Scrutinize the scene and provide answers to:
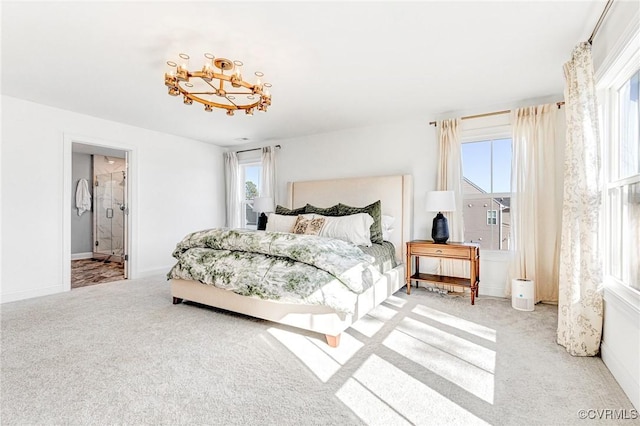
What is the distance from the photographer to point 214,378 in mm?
1877

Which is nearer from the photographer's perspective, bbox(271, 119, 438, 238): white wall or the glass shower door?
bbox(271, 119, 438, 238): white wall

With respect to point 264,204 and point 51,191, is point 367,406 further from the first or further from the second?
point 51,191

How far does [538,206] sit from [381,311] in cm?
→ 218

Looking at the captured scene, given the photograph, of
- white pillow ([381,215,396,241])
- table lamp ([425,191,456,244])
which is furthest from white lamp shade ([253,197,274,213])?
table lamp ([425,191,456,244])

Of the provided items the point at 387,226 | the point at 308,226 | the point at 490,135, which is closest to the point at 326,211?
the point at 308,226

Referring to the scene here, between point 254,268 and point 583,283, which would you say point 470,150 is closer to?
point 583,283

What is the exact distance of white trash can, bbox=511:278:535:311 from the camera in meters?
3.18

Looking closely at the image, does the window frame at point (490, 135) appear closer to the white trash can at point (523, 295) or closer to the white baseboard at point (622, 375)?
the white trash can at point (523, 295)

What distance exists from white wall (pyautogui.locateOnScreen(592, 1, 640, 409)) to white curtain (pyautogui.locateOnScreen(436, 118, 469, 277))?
176cm

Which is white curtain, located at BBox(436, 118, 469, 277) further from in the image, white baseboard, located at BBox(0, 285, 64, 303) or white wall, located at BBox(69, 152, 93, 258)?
white wall, located at BBox(69, 152, 93, 258)

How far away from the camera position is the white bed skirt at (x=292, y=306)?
2.38 meters

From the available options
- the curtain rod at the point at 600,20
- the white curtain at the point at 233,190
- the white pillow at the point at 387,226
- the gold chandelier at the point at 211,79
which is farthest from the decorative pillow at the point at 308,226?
the curtain rod at the point at 600,20

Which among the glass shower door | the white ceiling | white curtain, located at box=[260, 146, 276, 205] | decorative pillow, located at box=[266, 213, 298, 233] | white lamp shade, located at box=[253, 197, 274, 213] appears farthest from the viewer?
the glass shower door

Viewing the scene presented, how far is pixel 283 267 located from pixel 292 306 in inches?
12.9
